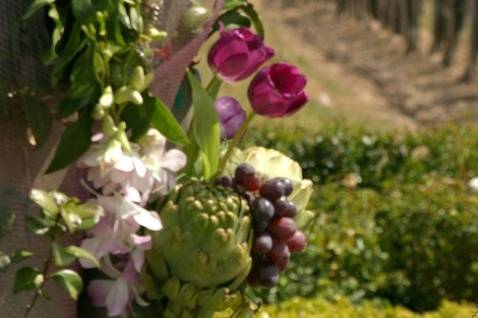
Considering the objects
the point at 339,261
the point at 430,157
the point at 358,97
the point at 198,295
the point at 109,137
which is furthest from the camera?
the point at 358,97

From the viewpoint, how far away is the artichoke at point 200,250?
1.49 metres

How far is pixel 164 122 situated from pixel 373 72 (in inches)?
1326

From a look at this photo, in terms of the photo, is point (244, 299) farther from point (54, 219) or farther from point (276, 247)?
point (54, 219)

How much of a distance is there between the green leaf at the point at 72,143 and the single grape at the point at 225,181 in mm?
213

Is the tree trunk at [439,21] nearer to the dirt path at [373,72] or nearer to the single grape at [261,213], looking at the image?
the dirt path at [373,72]

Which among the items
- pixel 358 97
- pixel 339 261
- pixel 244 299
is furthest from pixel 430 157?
pixel 358 97

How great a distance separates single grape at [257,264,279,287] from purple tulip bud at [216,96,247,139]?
243 millimetres

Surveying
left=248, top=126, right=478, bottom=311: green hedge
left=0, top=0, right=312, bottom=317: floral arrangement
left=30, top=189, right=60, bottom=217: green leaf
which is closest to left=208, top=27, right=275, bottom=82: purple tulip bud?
left=0, top=0, right=312, bottom=317: floral arrangement

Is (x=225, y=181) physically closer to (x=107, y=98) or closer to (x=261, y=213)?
(x=261, y=213)

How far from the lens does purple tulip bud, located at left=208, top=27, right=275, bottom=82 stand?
1635mm

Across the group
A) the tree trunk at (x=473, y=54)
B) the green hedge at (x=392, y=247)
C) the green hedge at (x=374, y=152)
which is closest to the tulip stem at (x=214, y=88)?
the green hedge at (x=392, y=247)

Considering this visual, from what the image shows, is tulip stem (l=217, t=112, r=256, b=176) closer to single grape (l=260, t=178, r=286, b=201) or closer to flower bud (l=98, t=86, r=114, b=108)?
single grape (l=260, t=178, r=286, b=201)

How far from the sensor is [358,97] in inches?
1212

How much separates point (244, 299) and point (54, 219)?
290 mm
